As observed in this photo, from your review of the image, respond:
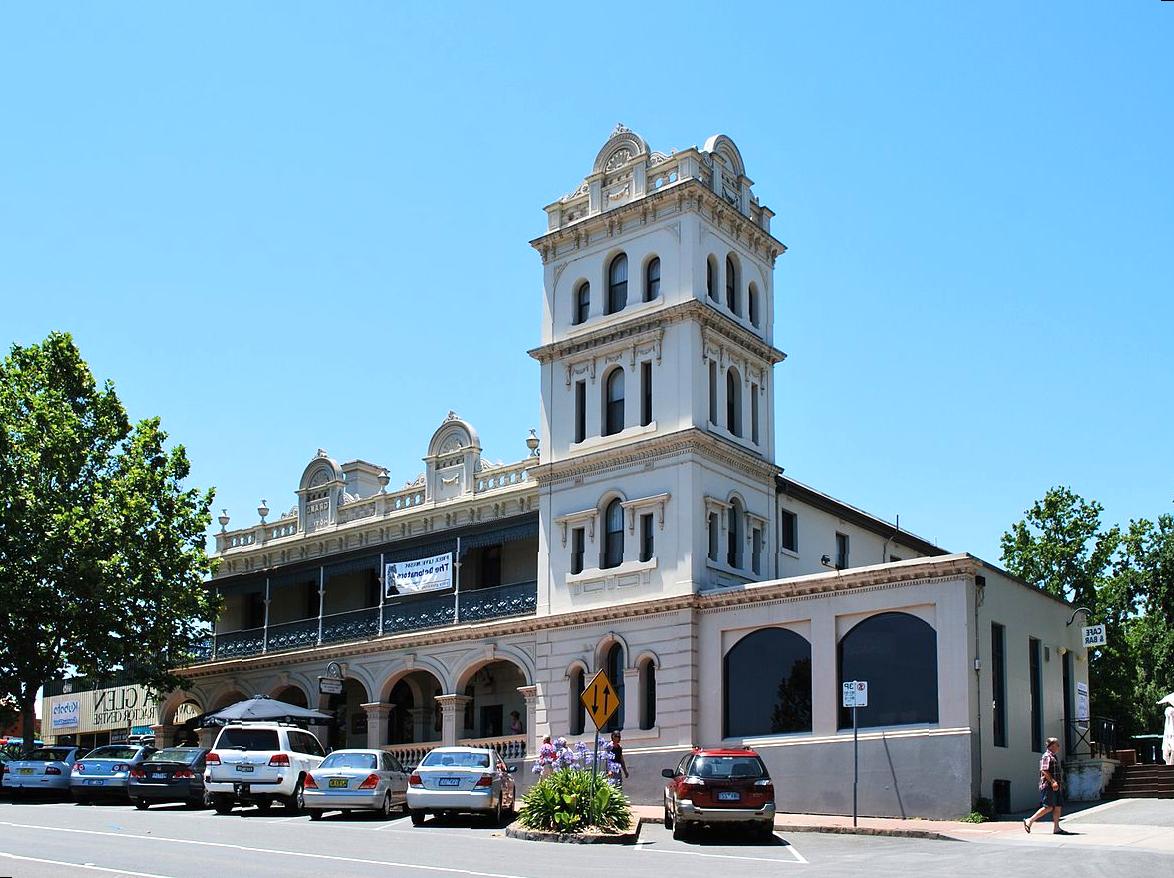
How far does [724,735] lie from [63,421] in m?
20.9

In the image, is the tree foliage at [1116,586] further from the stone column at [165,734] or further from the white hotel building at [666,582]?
the stone column at [165,734]

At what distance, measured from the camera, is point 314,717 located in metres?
38.1

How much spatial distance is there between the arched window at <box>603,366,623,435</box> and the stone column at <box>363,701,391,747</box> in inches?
427

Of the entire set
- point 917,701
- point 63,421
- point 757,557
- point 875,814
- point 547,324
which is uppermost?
point 547,324

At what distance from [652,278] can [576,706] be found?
11195 millimetres

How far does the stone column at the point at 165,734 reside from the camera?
45969 mm

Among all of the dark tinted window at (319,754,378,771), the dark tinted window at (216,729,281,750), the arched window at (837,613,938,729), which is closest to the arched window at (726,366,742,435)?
the arched window at (837,613,938,729)

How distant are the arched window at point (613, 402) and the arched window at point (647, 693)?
6.23 meters

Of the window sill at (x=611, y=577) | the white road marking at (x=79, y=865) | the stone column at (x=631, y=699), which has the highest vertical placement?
the window sill at (x=611, y=577)

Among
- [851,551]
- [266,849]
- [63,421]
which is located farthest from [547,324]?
[266,849]

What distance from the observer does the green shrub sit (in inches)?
885

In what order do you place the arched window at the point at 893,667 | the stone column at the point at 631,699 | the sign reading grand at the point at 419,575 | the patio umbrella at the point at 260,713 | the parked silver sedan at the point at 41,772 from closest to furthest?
the arched window at the point at 893,667 → the parked silver sedan at the point at 41,772 → the stone column at the point at 631,699 → the patio umbrella at the point at 260,713 → the sign reading grand at the point at 419,575

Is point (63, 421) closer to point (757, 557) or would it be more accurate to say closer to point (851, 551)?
point (757, 557)

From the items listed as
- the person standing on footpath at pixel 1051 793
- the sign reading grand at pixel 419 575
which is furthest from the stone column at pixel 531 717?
the person standing on footpath at pixel 1051 793
